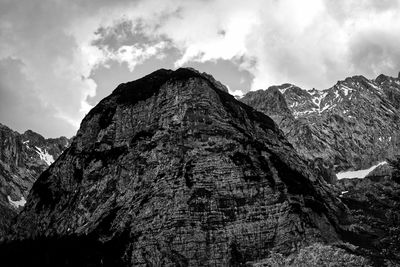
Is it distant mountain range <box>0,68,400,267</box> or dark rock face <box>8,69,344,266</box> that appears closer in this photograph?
distant mountain range <box>0,68,400,267</box>

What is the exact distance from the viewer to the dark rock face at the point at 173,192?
268ft

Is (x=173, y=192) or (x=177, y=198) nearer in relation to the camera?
(x=177, y=198)

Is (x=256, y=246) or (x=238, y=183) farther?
(x=238, y=183)

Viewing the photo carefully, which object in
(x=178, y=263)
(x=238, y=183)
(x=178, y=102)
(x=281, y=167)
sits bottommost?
(x=178, y=263)

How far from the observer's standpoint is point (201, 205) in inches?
3366

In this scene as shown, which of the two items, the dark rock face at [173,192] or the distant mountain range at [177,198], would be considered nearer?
the distant mountain range at [177,198]

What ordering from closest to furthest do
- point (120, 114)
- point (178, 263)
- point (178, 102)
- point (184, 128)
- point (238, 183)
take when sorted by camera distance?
point (178, 263), point (238, 183), point (184, 128), point (178, 102), point (120, 114)

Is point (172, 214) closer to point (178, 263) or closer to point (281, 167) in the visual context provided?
point (178, 263)

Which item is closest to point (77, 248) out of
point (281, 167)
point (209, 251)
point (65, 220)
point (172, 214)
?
point (65, 220)

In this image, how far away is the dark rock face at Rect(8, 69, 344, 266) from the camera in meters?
81.6

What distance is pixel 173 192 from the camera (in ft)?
290

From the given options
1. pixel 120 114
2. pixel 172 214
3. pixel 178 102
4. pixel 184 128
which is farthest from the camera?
pixel 120 114

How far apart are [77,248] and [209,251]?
98.0 feet

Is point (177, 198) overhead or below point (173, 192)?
below
